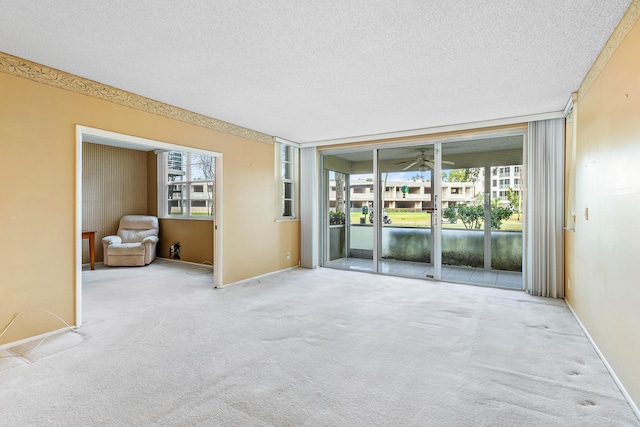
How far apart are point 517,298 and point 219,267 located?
4.18 metres

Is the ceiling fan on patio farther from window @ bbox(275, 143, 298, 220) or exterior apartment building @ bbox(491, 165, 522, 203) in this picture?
window @ bbox(275, 143, 298, 220)

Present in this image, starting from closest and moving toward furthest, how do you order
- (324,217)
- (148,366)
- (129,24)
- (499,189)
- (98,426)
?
(98,426)
(129,24)
(148,366)
(499,189)
(324,217)

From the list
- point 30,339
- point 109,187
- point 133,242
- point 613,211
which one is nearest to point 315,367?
point 613,211

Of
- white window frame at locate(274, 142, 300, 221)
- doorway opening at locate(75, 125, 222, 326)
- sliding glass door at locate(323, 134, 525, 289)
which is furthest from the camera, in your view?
white window frame at locate(274, 142, 300, 221)

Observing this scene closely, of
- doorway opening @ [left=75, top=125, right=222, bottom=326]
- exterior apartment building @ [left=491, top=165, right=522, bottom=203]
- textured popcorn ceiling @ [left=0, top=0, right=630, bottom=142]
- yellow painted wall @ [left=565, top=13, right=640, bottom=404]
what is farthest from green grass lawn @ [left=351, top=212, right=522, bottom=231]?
Answer: doorway opening @ [left=75, top=125, right=222, bottom=326]

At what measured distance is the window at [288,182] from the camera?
616cm

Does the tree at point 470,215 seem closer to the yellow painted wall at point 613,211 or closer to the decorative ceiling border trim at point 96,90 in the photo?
the yellow painted wall at point 613,211

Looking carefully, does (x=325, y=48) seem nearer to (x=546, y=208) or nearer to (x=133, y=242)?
(x=546, y=208)

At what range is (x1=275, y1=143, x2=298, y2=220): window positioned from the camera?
6.16 metres

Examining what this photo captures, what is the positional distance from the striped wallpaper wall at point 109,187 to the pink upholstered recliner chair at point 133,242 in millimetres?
322

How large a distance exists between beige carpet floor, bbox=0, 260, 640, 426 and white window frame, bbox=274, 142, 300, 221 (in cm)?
238

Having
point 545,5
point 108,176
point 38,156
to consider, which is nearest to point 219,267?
point 38,156

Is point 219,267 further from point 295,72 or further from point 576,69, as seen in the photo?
point 576,69

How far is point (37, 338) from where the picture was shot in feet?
9.68
